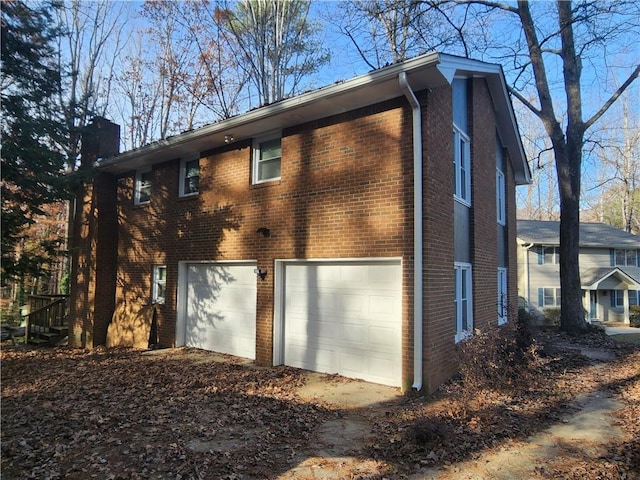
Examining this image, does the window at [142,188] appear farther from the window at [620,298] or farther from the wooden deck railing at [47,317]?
the window at [620,298]

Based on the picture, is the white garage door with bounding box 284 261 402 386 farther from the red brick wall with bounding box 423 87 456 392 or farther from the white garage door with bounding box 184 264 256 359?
the white garage door with bounding box 184 264 256 359

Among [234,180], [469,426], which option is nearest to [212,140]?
[234,180]

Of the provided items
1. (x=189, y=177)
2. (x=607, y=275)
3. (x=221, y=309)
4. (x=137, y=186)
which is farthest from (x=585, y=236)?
(x=137, y=186)

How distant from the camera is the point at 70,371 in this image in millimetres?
9023

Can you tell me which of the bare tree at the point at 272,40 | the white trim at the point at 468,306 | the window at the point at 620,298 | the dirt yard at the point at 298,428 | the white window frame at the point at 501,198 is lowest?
the dirt yard at the point at 298,428

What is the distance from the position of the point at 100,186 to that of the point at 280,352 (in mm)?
7900

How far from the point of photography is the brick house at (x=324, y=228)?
7.46 m

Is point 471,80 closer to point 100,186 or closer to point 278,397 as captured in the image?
point 278,397

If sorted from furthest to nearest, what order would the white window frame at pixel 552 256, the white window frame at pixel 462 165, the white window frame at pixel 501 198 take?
1. the white window frame at pixel 552 256
2. the white window frame at pixel 501 198
3. the white window frame at pixel 462 165

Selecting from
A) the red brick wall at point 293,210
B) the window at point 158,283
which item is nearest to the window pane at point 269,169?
the red brick wall at point 293,210

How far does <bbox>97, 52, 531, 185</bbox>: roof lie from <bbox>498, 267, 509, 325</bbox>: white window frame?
4.32 metres

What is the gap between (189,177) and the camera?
11.6m

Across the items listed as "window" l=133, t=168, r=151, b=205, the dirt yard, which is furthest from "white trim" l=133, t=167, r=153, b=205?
the dirt yard

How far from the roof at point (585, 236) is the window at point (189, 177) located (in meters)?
22.3
